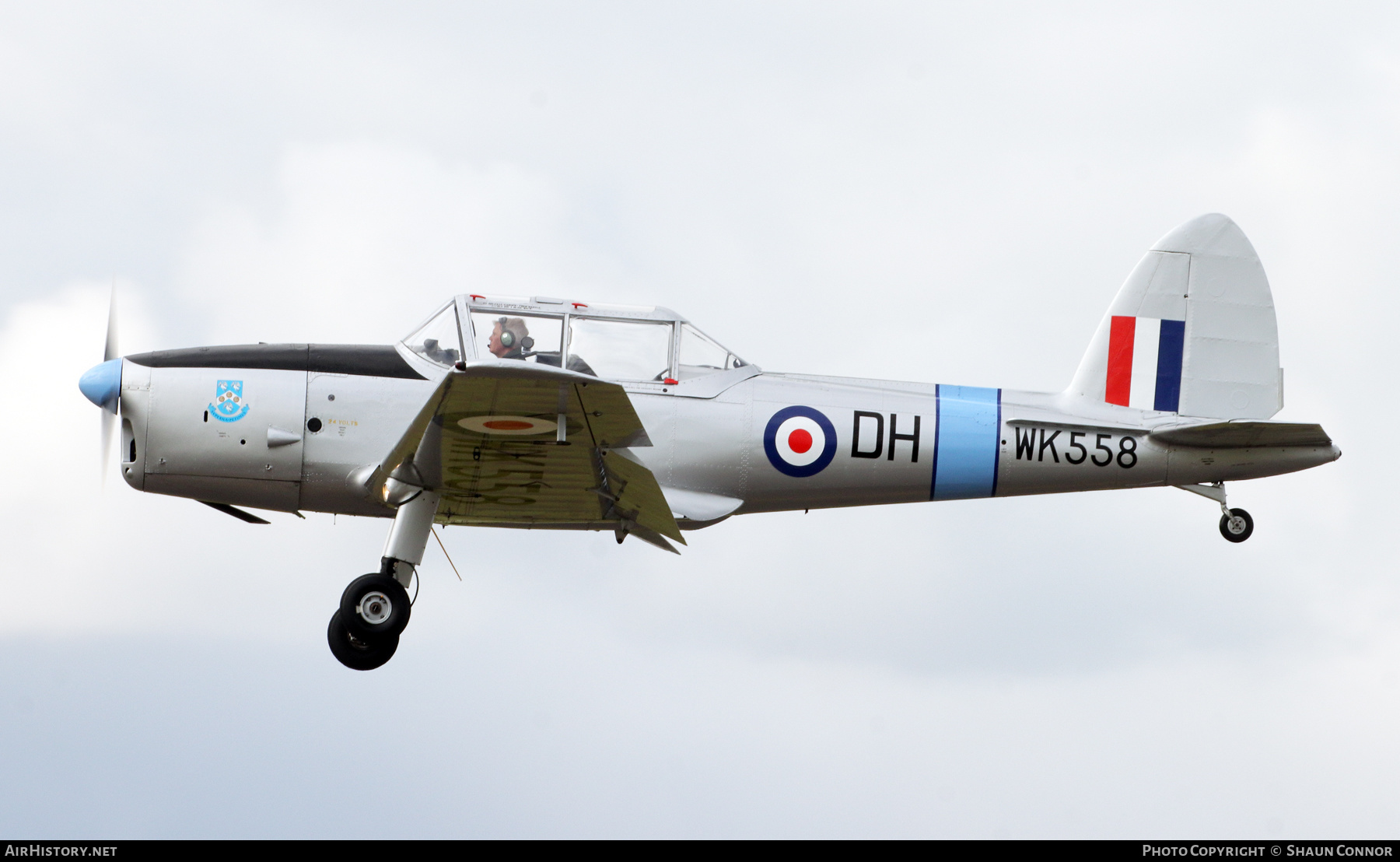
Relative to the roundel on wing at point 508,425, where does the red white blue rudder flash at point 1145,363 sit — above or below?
above

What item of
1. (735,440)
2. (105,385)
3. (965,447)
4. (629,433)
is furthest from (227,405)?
(965,447)

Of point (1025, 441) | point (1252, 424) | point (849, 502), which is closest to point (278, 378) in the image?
point (849, 502)

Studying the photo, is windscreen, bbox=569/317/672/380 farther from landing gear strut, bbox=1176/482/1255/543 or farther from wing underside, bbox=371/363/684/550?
landing gear strut, bbox=1176/482/1255/543

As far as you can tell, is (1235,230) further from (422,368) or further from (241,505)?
(241,505)

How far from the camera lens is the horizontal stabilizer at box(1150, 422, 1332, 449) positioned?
36.5 ft

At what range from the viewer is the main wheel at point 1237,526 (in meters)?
11.5

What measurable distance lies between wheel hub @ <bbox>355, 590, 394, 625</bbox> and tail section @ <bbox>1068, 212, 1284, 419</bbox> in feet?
18.8

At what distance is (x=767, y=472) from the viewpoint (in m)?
10.9

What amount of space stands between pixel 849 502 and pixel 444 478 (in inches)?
126

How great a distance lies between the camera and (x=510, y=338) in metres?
10.3

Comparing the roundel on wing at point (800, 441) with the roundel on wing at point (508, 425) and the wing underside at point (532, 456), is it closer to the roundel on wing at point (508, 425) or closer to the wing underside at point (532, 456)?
the wing underside at point (532, 456)

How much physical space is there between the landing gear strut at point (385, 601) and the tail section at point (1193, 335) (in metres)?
5.39

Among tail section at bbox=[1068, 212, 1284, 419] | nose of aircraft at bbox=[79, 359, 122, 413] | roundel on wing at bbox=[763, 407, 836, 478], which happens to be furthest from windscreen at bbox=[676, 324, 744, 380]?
nose of aircraft at bbox=[79, 359, 122, 413]

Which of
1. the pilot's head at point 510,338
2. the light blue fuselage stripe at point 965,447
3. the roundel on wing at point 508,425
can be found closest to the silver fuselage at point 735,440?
the light blue fuselage stripe at point 965,447
